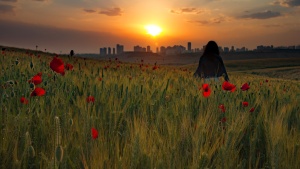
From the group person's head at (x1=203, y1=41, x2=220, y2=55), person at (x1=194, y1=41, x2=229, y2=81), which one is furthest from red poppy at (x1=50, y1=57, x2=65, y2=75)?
person's head at (x1=203, y1=41, x2=220, y2=55)

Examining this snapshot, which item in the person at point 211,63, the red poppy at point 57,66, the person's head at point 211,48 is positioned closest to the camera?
Result: the red poppy at point 57,66

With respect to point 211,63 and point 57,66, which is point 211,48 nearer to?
point 211,63

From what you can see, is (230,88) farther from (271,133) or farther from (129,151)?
(129,151)

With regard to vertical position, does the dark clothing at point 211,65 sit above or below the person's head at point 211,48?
below

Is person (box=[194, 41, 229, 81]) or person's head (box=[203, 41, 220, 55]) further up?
person's head (box=[203, 41, 220, 55])

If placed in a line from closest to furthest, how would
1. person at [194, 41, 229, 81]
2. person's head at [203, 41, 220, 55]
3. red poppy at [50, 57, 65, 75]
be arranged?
red poppy at [50, 57, 65, 75]
person at [194, 41, 229, 81]
person's head at [203, 41, 220, 55]

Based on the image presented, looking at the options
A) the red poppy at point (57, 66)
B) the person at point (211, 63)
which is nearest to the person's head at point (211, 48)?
the person at point (211, 63)

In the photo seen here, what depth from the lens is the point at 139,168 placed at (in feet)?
3.80

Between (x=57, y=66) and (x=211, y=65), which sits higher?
(x=57, y=66)

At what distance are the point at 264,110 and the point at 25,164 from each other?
168cm

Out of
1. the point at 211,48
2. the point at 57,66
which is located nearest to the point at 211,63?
the point at 211,48

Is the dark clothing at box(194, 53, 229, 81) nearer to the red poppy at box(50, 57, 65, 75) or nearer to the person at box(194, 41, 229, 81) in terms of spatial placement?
the person at box(194, 41, 229, 81)

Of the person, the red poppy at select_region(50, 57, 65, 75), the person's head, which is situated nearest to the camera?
the red poppy at select_region(50, 57, 65, 75)

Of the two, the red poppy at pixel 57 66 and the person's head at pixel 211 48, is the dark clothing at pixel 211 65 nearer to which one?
the person's head at pixel 211 48
